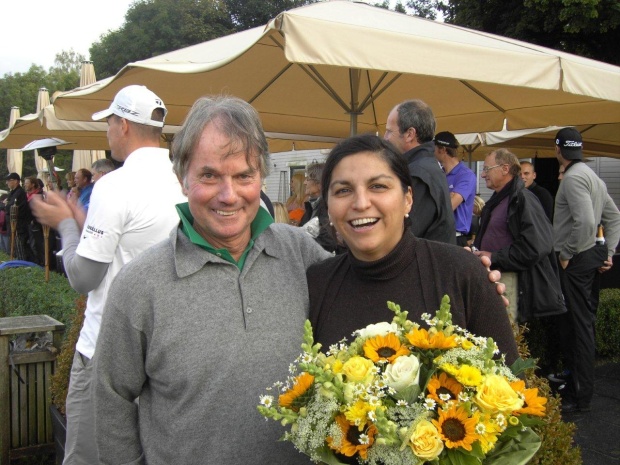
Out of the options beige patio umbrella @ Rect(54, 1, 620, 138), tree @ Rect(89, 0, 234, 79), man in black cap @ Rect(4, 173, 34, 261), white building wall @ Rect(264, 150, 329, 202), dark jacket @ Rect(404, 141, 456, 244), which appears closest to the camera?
beige patio umbrella @ Rect(54, 1, 620, 138)

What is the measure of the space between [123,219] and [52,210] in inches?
15.3

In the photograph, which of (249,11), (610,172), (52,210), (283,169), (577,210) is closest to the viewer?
(52,210)

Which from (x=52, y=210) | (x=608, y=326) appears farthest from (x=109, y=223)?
(x=608, y=326)

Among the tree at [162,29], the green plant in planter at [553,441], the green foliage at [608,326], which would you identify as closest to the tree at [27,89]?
the tree at [162,29]

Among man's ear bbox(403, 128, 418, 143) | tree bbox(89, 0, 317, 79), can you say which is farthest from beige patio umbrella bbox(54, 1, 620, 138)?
tree bbox(89, 0, 317, 79)

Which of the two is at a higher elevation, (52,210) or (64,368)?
(52,210)

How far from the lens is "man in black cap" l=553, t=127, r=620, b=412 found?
5.20 meters

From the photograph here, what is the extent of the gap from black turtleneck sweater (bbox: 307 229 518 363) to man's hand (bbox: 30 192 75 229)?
141cm

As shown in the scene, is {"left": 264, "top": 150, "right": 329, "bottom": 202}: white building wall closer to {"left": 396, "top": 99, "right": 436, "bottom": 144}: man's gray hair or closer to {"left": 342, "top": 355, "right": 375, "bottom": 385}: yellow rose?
{"left": 396, "top": 99, "right": 436, "bottom": 144}: man's gray hair

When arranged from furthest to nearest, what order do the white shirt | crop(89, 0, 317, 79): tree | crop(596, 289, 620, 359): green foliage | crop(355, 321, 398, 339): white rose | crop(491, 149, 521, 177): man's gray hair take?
crop(89, 0, 317, 79): tree, crop(596, 289, 620, 359): green foliage, crop(491, 149, 521, 177): man's gray hair, the white shirt, crop(355, 321, 398, 339): white rose

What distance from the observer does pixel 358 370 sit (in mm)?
1396

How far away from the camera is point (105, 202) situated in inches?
103

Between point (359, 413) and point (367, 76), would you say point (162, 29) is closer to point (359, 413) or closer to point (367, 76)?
point (367, 76)

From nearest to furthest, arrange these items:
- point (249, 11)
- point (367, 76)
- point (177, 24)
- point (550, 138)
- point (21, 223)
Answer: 1. point (367, 76)
2. point (550, 138)
3. point (21, 223)
4. point (177, 24)
5. point (249, 11)
